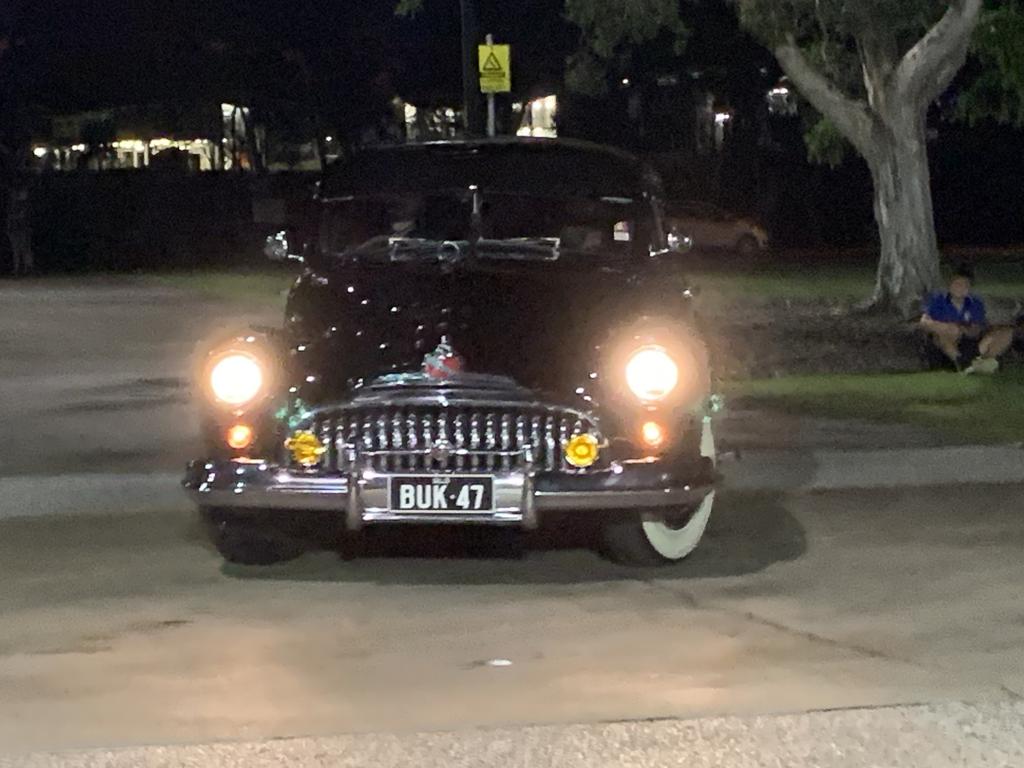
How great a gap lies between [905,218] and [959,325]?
6187 millimetres

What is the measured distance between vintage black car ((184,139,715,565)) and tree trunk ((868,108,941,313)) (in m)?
12.7

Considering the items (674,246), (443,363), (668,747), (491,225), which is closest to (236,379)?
(443,363)

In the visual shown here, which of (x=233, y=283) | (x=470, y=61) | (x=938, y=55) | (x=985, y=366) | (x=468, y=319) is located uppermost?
(x=470, y=61)

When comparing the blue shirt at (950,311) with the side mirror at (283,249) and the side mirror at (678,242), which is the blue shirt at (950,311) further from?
the side mirror at (283,249)

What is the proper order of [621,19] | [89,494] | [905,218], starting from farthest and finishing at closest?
[905,218] → [621,19] → [89,494]

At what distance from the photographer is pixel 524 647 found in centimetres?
754

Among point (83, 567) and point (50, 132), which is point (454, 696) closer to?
point (83, 567)

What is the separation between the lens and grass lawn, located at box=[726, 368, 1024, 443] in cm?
1275

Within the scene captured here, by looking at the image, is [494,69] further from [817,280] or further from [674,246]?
[817,280]

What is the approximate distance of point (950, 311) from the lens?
15.5 m

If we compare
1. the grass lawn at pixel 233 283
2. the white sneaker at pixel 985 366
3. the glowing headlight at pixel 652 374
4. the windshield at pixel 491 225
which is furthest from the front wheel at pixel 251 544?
the grass lawn at pixel 233 283

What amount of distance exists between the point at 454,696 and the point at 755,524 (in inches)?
142

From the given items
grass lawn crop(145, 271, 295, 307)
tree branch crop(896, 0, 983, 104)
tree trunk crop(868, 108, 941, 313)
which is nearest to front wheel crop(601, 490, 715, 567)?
tree branch crop(896, 0, 983, 104)

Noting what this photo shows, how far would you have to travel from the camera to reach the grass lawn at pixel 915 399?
12.8m
